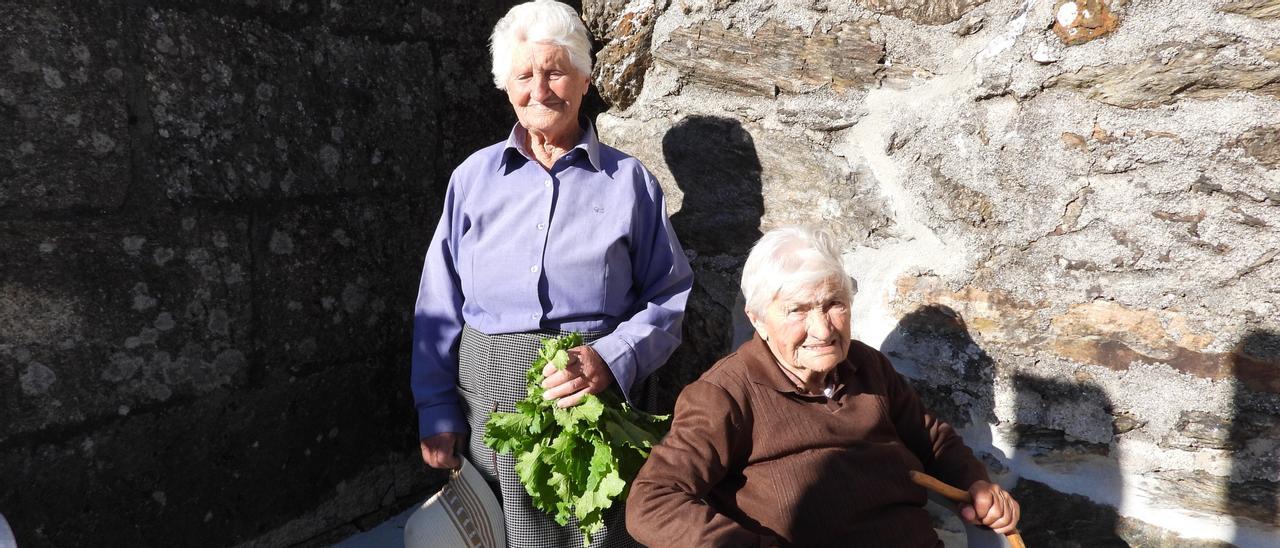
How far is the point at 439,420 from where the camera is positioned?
7.47ft

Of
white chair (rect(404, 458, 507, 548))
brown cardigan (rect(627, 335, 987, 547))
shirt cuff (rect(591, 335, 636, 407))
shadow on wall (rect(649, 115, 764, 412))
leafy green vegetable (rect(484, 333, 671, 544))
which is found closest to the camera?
brown cardigan (rect(627, 335, 987, 547))

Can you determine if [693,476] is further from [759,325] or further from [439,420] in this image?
[439,420]

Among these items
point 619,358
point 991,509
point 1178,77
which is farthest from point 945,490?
point 1178,77

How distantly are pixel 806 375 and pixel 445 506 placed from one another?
0.98 metres

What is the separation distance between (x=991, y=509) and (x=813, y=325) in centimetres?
55

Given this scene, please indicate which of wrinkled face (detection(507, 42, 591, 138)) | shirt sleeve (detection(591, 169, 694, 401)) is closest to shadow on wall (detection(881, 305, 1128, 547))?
shirt sleeve (detection(591, 169, 694, 401))

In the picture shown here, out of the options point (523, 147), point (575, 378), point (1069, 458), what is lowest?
point (1069, 458)

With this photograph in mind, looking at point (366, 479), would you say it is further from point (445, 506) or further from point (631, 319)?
point (631, 319)

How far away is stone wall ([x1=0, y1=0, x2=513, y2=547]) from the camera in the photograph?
1.96 meters

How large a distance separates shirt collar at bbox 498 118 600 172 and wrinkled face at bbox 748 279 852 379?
0.61 meters

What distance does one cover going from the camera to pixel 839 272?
1.89 metres

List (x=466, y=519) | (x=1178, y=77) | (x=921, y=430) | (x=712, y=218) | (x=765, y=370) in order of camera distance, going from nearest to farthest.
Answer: (x=1178, y=77)
(x=765, y=370)
(x=921, y=430)
(x=466, y=519)
(x=712, y=218)

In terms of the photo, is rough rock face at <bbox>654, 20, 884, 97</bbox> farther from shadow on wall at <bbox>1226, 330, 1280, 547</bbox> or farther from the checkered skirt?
shadow on wall at <bbox>1226, 330, 1280, 547</bbox>

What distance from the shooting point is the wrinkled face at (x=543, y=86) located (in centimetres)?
211
